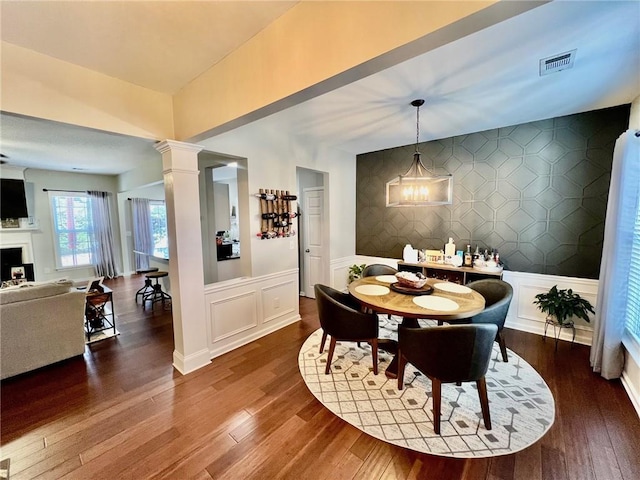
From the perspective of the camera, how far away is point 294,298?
3840mm

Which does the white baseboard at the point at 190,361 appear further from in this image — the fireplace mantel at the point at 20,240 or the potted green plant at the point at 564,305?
the fireplace mantel at the point at 20,240

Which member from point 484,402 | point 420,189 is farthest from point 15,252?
point 484,402

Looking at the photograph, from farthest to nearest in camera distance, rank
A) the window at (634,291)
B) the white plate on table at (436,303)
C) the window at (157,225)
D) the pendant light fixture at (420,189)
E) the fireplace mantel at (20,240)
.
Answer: the window at (157,225) < the fireplace mantel at (20,240) < the pendant light fixture at (420,189) < the window at (634,291) < the white plate on table at (436,303)

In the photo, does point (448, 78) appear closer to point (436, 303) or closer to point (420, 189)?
point (420, 189)

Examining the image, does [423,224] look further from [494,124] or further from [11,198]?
[11,198]

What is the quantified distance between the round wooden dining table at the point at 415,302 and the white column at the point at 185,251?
164cm

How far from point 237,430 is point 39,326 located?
2467 millimetres

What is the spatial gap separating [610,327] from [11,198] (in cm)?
915

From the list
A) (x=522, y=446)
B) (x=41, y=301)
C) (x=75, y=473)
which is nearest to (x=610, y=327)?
(x=522, y=446)

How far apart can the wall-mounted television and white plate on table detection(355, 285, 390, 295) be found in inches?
267

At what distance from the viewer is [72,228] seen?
242 inches

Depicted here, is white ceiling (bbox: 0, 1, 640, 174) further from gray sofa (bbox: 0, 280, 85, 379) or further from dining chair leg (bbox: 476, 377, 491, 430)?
dining chair leg (bbox: 476, 377, 491, 430)

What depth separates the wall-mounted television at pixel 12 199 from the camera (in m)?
4.86

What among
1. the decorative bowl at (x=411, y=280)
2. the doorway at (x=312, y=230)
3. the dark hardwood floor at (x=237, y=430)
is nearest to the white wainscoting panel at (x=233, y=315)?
the dark hardwood floor at (x=237, y=430)
